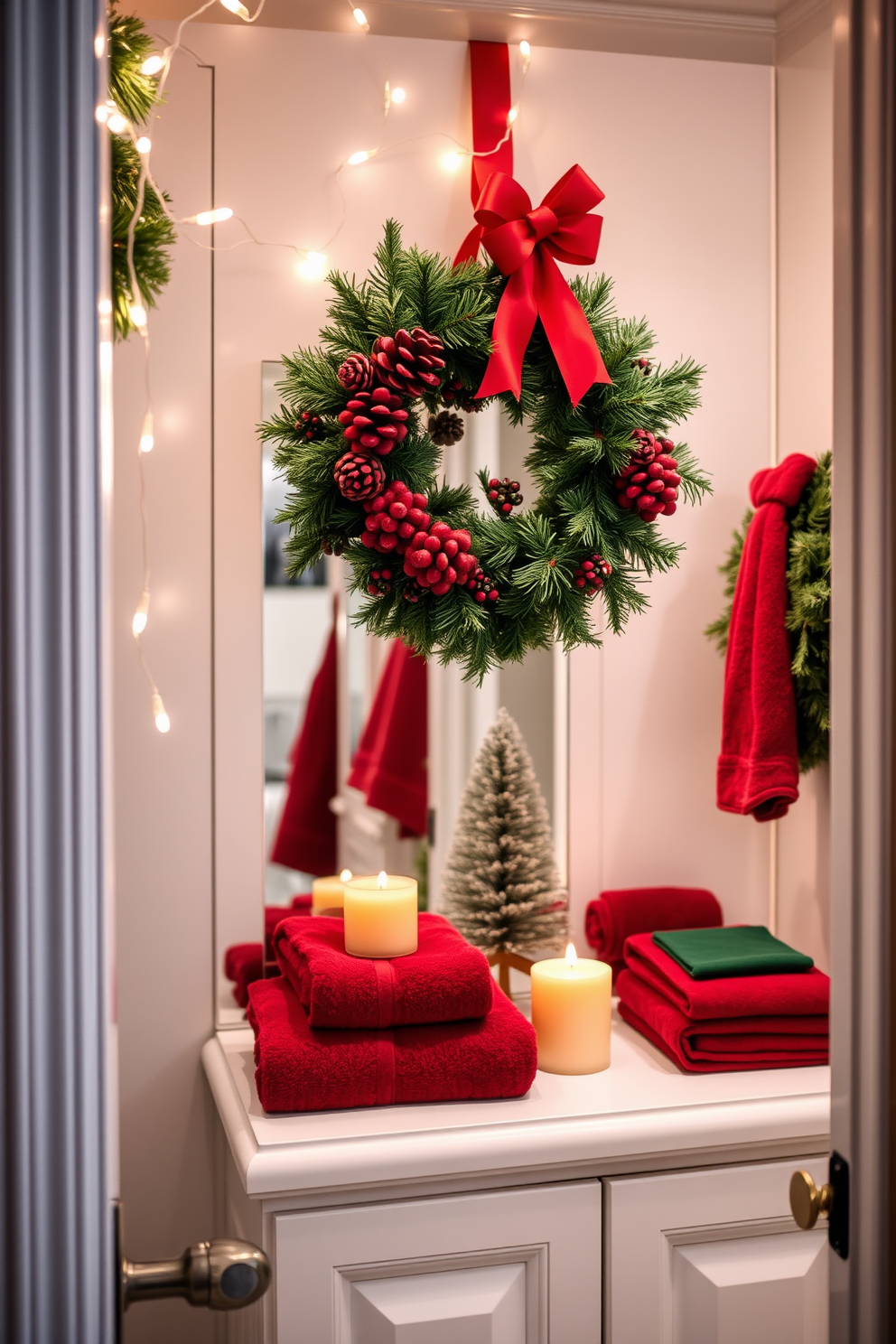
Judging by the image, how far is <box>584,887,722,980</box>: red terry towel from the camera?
142cm

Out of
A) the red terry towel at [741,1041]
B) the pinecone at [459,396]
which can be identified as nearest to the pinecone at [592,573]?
the pinecone at [459,396]

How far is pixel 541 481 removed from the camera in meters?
1.22

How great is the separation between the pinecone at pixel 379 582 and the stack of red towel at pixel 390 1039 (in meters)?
0.37

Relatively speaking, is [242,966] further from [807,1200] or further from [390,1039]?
[807,1200]

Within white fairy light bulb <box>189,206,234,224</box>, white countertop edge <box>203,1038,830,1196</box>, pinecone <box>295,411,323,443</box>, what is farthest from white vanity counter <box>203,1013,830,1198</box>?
white fairy light bulb <box>189,206,234,224</box>

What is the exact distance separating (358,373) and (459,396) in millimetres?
162

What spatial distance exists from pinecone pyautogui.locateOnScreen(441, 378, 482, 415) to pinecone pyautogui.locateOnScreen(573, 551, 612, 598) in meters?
0.22

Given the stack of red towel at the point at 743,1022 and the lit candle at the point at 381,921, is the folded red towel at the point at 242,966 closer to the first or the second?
the lit candle at the point at 381,921

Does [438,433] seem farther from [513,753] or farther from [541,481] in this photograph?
[513,753]

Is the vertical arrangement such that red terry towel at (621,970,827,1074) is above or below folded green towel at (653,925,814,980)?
below

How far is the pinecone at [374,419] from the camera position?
3.59 feet

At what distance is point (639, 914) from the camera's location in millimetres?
1433

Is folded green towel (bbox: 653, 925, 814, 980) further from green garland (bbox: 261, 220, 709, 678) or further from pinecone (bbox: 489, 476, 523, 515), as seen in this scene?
pinecone (bbox: 489, 476, 523, 515)

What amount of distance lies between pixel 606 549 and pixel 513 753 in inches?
12.6
